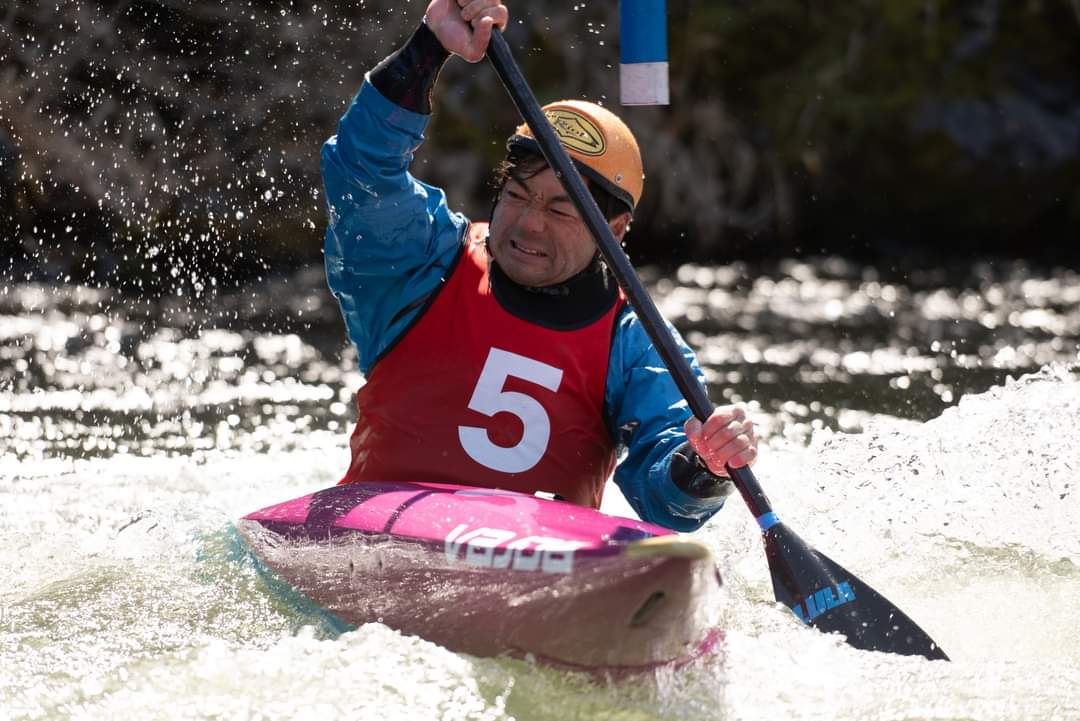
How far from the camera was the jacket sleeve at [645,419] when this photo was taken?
152 inches

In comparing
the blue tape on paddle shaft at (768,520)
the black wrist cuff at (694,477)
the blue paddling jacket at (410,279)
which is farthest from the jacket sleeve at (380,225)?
the blue tape on paddle shaft at (768,520)

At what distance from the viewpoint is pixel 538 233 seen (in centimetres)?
388

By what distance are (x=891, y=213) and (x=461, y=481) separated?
10036mm

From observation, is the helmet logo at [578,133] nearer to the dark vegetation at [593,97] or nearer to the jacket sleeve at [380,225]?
the jacket sleeve at [380,225]

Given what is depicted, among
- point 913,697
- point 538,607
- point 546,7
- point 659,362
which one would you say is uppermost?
point 546,7

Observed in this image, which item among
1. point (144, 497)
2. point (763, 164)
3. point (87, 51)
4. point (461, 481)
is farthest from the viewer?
point (763, 164)

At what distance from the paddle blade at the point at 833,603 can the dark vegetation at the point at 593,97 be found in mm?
4915

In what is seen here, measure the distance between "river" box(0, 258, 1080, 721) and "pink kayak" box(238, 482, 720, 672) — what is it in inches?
3.0

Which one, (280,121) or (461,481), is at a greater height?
(280,121)

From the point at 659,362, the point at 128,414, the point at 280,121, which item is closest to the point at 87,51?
the point at 280,121

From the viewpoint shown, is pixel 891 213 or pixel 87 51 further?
pixel 891 213

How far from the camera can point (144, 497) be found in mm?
5176

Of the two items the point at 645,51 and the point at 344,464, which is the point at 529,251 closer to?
the point at 645,51

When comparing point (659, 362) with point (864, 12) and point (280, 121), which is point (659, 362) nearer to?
point (280, 121)
